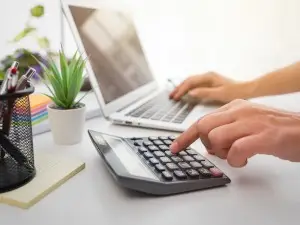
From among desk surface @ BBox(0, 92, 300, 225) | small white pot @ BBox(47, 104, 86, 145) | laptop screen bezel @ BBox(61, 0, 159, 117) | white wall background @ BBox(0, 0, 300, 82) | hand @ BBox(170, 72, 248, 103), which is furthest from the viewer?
white wall background @ BBox(0, 0, 300, 82)

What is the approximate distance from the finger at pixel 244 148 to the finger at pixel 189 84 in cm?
48

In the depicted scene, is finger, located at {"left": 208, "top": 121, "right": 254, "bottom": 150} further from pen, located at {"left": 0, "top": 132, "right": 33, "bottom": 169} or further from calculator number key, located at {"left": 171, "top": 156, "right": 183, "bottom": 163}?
pen, located at {"left": 0, "top": 132, "right": 33, "bottom": 169}

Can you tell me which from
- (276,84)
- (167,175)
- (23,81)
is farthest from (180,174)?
(276,84)

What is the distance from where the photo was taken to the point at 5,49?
3.45 feet

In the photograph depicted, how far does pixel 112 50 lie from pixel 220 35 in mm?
712

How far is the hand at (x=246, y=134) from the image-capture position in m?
0.46

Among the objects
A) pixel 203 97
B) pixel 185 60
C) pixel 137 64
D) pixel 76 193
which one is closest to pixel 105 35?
pixel 137 64

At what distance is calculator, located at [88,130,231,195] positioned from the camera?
406 mm

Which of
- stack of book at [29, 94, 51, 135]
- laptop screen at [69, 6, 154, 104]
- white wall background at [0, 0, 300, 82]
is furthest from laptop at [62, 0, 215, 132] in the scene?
white wall background at [0, 0, 300, 82]

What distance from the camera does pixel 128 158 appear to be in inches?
18.6

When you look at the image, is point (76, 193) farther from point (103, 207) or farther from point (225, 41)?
point (225, 41)

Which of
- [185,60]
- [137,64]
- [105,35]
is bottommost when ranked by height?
[185,60]

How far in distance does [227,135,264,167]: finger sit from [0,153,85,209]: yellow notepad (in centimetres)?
22

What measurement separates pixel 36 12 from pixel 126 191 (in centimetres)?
76
